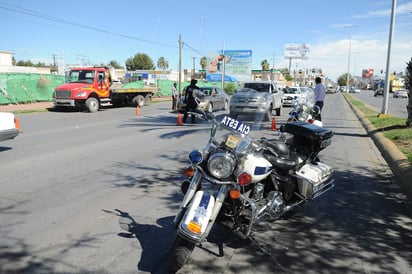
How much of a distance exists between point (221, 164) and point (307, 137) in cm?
194

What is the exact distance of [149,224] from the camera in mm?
4488

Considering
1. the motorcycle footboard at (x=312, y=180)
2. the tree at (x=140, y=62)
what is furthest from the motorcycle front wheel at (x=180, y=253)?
the tree at (x=140, y=62)

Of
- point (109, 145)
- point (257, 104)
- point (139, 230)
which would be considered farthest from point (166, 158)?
point (257, 104)

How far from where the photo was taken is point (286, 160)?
13.3 ft

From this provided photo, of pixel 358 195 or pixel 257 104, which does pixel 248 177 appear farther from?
pixel 257 104

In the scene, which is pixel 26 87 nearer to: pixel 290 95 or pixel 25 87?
pixel 25 87

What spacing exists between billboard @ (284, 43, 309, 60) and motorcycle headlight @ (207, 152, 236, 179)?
64336 millimetres

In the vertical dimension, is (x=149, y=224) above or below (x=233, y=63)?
below

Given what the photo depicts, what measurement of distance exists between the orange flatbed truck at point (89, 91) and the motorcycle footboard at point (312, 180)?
1821cm

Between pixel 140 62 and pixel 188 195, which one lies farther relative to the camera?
pixel 140 62

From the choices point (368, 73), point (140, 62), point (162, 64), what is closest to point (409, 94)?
point (140, 62)

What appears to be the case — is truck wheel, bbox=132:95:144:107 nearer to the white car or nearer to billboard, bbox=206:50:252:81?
the white car

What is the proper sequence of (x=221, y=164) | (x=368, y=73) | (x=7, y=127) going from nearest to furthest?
1. (x=221, y=164)
2. (x=7, y=127)
3. (x=368, y=73)

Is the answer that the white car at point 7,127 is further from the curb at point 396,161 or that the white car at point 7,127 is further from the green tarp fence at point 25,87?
the green tarp fence at point 25,87
